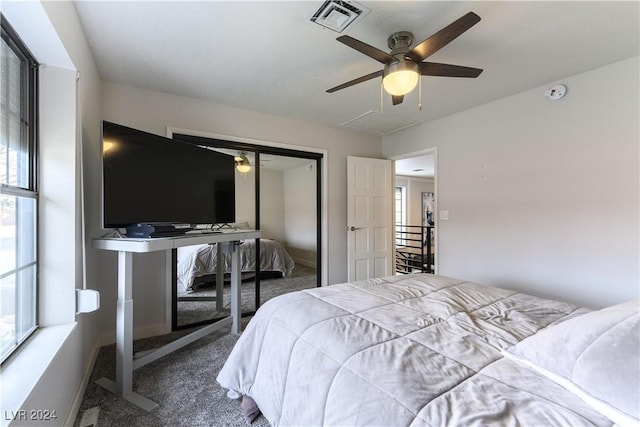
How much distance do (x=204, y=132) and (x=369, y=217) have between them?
2356 millimetres

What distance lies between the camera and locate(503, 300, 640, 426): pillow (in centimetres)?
64

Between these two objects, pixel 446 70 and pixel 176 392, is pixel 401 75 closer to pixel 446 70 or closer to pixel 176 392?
pixel 446 70

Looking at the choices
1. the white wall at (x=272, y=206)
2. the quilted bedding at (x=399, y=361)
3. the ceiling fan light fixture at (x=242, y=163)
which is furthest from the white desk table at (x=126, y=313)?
the white wall at (x=272, y=206)

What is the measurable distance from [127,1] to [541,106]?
3310 millimetres

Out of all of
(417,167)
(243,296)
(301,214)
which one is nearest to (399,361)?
(243,296)

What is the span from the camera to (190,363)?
80.2 inches

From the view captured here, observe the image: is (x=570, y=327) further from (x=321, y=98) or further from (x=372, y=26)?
(x=321, y=98)

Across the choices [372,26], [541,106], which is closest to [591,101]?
[541,106]

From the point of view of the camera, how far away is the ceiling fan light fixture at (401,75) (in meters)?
1.70

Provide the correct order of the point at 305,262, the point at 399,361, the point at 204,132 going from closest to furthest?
the point at 399,361, the point at 204,132, the point at 305,262

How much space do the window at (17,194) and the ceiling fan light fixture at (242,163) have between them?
1.86 metres

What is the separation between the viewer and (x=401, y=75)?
171 cm

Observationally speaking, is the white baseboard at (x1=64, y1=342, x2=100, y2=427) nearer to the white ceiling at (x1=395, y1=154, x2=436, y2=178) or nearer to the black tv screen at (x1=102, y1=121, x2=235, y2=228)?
the black tv screen at (x1=102, y1=121, x2=235, y2=228)

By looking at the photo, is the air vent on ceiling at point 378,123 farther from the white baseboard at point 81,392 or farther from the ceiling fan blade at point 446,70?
the white baseboard at point 81,392
